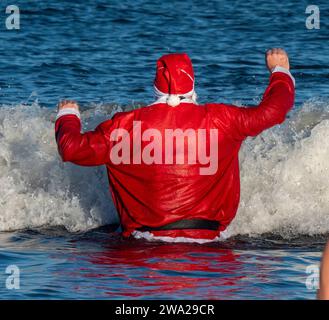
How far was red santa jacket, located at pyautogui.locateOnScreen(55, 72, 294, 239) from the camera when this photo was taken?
8.16 m

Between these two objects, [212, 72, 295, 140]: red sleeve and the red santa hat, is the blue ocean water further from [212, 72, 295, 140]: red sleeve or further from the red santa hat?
the red santa hat

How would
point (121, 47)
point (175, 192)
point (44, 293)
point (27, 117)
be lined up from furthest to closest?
1. point (121, 47)
2. point (27, 117)
3. point (175, 192)
4. point (44, 293)

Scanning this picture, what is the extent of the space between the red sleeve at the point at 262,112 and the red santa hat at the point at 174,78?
0.23 meters

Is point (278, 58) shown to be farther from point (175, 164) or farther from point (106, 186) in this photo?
point (106, 186)

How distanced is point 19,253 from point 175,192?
1.19m

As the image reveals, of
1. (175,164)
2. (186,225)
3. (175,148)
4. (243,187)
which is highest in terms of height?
(175,148)

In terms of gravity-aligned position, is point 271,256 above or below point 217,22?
below

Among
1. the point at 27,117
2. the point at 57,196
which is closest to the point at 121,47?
the point at 27,117

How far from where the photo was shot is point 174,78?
27.1 feet

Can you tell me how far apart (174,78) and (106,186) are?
2310 mm

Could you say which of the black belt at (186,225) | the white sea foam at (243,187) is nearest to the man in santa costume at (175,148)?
the black belt at (186,225)

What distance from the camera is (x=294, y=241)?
9.45m

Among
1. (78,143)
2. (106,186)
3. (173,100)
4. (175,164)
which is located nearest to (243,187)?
(106,186)

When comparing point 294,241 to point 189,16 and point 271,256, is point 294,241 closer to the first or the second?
point 271,256
